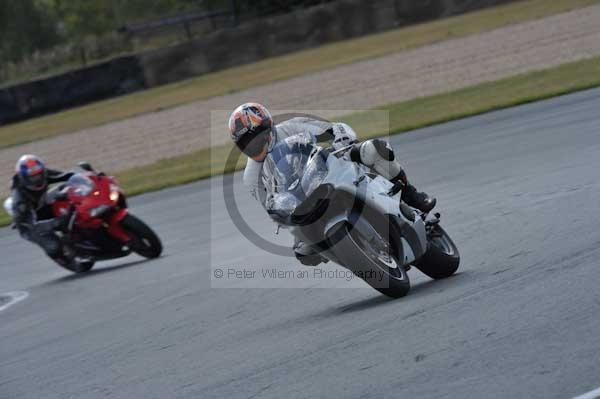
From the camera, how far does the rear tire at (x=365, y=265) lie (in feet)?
22.6

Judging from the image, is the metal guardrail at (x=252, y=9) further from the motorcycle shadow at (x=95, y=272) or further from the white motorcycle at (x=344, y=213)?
the white motorcycle at (x=344, y=213)

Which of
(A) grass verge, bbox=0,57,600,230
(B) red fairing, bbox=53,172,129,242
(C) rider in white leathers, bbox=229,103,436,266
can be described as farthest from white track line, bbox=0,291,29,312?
(A) grass verge, bbox=0,57,600,230

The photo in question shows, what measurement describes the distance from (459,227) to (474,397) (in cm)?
506

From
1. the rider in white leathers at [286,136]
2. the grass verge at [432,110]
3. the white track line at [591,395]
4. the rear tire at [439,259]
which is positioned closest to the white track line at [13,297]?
the rider in white leathers at [286,136]

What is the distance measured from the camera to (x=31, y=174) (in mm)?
12383

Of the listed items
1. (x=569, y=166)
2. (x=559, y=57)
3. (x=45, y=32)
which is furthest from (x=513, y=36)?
(x=45, y=32)

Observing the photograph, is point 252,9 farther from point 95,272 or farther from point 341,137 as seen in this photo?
point 341,137

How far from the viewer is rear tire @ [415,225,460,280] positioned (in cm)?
763

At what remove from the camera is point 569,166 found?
1140 cm

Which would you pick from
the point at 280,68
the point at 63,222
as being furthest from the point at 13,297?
the point at 280,68

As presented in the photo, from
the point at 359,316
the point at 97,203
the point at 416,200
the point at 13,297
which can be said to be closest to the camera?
the point at 359,316

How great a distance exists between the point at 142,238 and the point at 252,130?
16.8 ft

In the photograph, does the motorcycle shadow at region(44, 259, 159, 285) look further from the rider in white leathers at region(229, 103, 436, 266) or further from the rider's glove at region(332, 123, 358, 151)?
the rider's glove at region(332, 123, 358, 151)

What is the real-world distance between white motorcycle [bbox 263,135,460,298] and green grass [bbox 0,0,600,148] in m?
21.7
